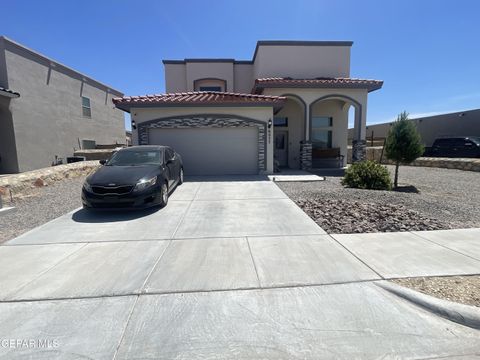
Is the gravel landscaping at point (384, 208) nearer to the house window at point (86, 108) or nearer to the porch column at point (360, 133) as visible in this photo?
the porch column at point (360, 133)

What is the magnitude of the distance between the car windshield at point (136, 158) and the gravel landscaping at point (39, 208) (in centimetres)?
161

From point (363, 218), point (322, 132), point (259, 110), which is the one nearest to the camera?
point (363, 218)

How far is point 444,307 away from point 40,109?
19.5 metres

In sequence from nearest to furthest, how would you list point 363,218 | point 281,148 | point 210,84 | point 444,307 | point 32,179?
1. point 444,307
2. point 363,218
3. point 32,179
4. point 281,148
5. point 210,84

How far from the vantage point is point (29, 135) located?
1434 centimetres

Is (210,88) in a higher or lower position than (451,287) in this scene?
higher

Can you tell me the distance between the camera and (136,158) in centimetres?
755

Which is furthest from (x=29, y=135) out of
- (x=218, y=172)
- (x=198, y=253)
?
(x=198, y=253)

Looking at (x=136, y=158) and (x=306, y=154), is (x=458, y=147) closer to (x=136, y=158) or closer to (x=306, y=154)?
(x=306, y=154)

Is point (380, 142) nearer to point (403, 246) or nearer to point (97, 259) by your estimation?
point (403, 246)

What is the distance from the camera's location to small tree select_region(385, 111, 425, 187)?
32.3 ft

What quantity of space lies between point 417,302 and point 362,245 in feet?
5.00

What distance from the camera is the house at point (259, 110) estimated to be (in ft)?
38.3

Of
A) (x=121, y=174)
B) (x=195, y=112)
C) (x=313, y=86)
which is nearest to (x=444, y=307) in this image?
(x=121, y=174)
